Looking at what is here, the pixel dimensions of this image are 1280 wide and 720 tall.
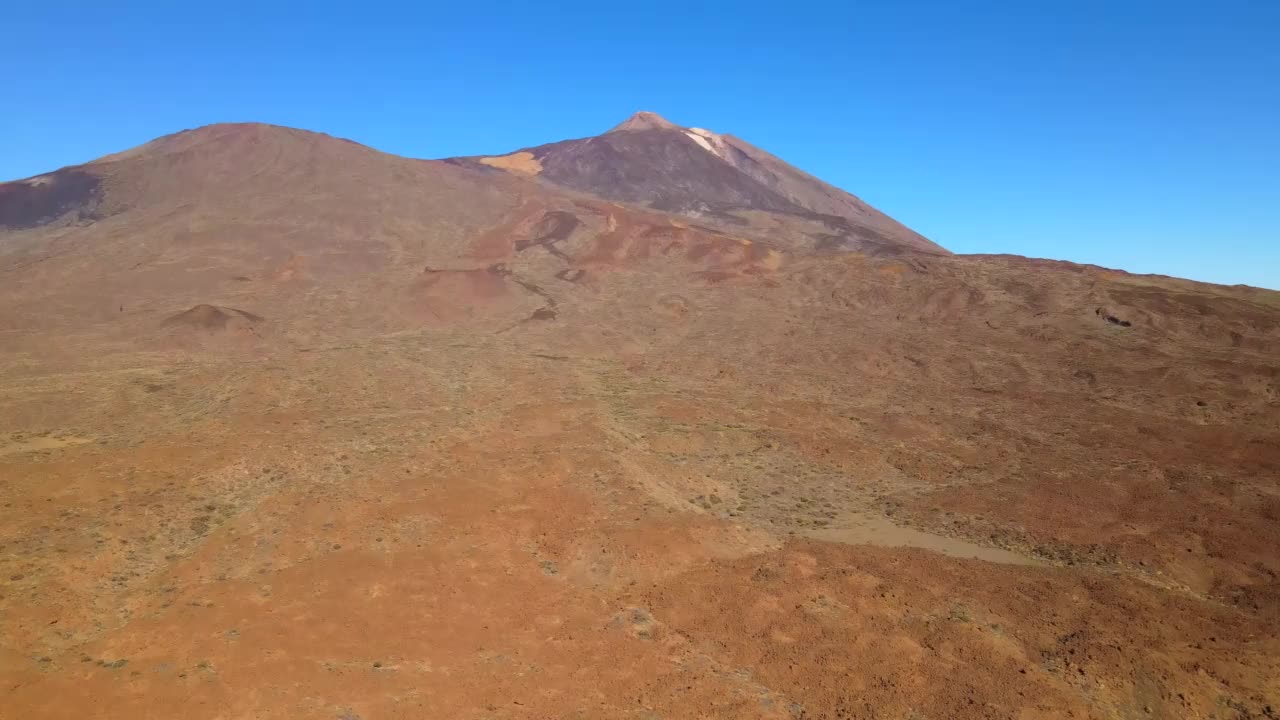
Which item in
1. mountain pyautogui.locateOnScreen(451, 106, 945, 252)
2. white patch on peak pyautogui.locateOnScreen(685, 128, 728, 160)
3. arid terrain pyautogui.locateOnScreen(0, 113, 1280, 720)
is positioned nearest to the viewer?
arid terrain pyautogui.locateOnScreen(0, 113, 1280, 720)

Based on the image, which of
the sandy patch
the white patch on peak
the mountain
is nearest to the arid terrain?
the mountain

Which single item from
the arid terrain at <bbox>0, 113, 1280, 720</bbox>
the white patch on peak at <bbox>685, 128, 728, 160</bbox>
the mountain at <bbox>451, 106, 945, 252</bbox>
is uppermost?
the white patch on peak at <bbox>685, 128, 728, 160</bbox>

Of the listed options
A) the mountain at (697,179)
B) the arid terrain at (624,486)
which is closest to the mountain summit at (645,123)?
the mountain at (697,179)

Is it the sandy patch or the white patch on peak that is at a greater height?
the white patch on peak

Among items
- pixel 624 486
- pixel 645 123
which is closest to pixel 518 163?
pixel 645 123

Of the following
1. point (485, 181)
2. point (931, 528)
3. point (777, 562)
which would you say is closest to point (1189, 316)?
point (931, 528)

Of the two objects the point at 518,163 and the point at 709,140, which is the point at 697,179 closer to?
the point at 709,140

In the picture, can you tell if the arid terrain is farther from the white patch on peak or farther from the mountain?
the white patch on peak

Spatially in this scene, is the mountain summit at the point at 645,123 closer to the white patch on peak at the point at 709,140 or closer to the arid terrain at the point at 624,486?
the white patch on peak at the point at 709,140
